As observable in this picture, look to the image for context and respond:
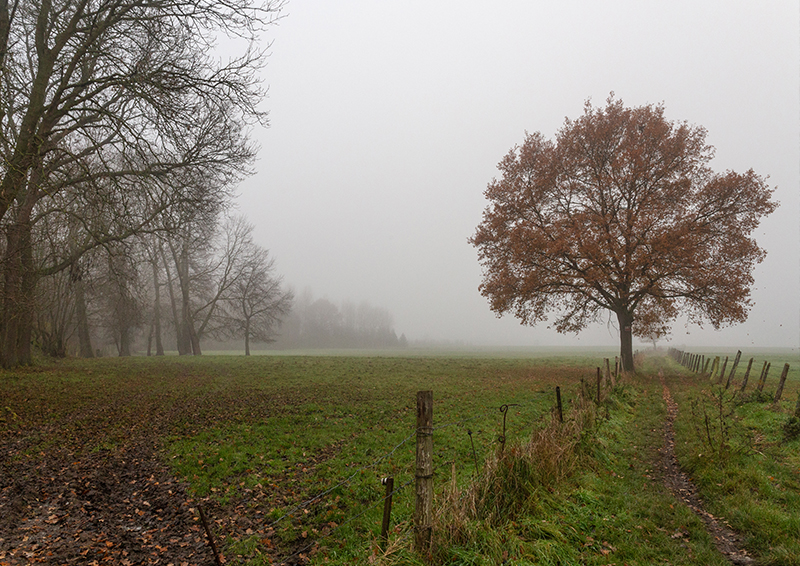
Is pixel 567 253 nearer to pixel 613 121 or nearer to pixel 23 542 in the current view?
pixel 613 121

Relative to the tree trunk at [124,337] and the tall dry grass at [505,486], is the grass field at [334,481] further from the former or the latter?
the tree trunk at [124,337]

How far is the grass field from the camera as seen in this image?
16.5 feet

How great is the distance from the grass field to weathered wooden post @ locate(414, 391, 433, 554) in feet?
0.52

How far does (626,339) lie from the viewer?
23.8m

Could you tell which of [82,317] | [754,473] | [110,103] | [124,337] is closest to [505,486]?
[754,473]

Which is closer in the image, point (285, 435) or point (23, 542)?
point (23, 542)

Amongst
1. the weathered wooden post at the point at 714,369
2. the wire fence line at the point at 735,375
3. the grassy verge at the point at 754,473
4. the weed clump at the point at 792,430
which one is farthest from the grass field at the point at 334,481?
the weathered wooden post at the point at 714,369

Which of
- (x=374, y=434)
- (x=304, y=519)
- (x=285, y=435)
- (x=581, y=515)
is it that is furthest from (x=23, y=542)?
(x=581, y=515)

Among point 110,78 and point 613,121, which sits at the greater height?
point 613,121

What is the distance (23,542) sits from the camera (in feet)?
17.5

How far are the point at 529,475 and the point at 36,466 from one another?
9158 mm

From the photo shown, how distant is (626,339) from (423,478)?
23.9m

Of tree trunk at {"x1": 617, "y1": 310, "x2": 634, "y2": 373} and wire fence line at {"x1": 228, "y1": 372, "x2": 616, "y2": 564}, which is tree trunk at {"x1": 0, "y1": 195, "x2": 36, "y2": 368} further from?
tree trunk at {"x1": 617, "y1": 310, "x2": 634, "y2": 373}

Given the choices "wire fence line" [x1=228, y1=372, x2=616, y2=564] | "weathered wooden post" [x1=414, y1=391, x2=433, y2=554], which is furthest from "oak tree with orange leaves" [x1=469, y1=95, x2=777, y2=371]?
"weathered wooden post" [x1=414, y1=391, x2=433, y2=554]
